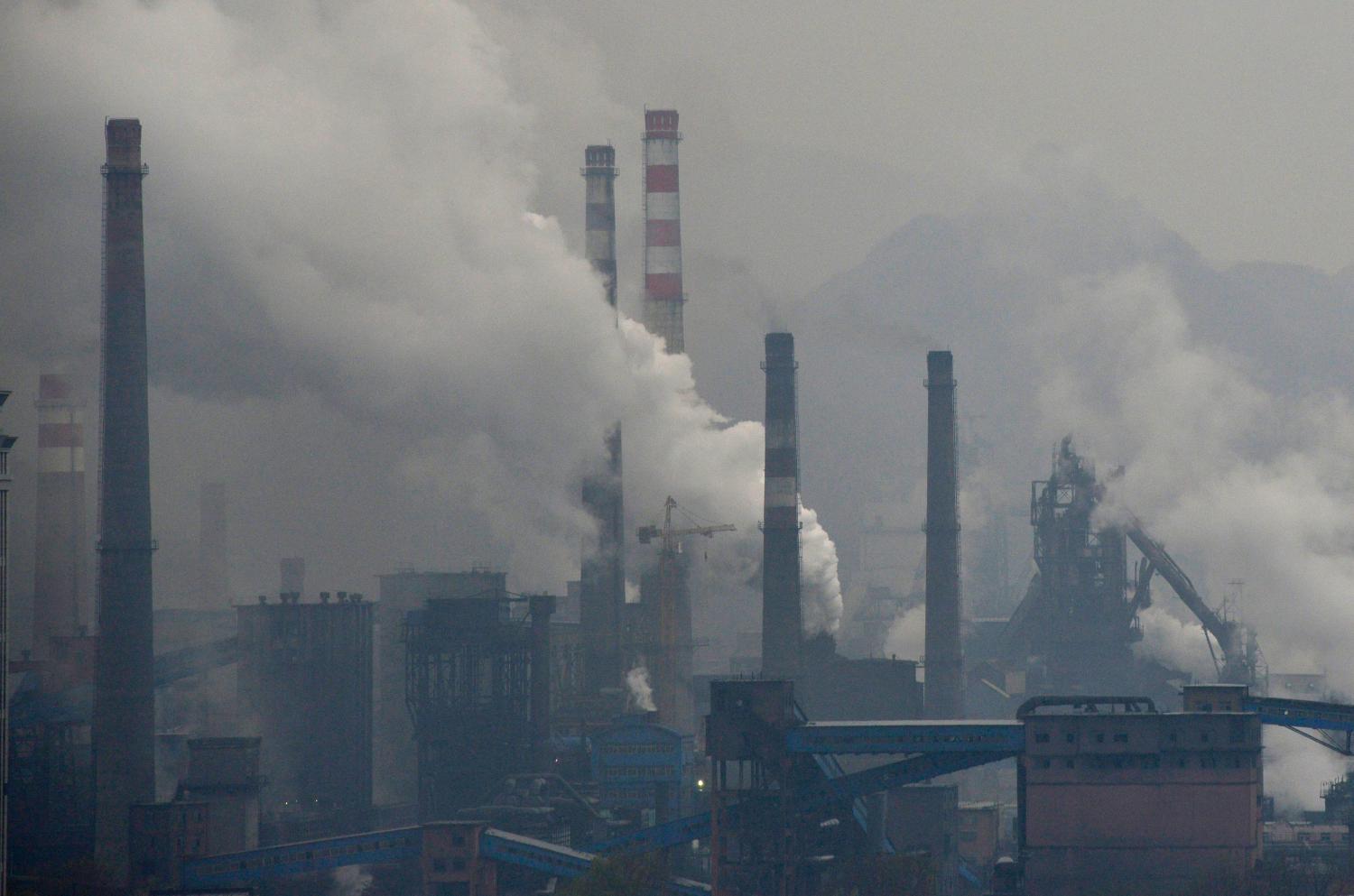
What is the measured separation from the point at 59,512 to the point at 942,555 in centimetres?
2708

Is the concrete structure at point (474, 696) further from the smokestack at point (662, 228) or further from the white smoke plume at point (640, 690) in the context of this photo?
the smokestack at point (662, 228)

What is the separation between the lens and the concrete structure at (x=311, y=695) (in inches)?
2697

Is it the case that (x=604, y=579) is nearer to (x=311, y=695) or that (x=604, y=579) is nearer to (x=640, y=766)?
(x=311, y=695)

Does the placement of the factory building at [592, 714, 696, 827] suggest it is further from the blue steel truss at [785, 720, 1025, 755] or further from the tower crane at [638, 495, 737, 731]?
the blue steel truss at [785, 720, 1025, 755]

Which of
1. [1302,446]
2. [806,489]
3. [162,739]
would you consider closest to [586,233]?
[162,739]

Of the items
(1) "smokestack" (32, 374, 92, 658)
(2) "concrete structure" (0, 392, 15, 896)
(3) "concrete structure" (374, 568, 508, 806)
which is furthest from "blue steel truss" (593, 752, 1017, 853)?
(1) "smokestack" (32, 374, 92, 658)

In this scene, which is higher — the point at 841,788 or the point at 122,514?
the point at 122,514

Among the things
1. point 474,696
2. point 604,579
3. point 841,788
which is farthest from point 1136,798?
point 604,579

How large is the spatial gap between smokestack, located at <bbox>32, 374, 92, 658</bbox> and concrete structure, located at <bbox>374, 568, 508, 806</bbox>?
30.2 feet

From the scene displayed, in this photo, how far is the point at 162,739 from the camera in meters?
Answer: 67.7

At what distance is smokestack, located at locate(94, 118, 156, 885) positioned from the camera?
187ft

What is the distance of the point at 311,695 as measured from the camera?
7044cm

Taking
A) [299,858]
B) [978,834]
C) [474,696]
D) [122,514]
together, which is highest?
[122,514]

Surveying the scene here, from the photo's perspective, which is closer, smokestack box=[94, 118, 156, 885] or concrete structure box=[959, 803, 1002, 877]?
smokestack box=[94, 118, 156, 885]
